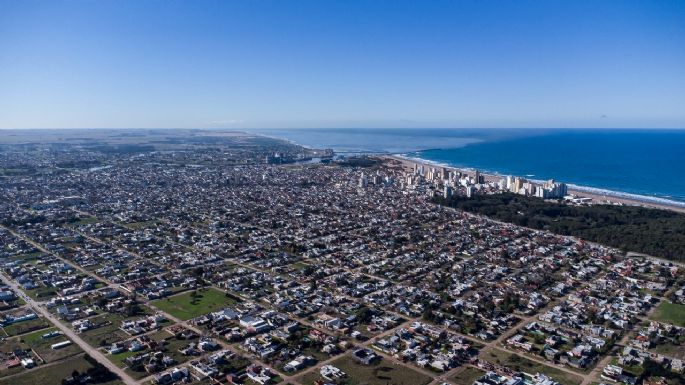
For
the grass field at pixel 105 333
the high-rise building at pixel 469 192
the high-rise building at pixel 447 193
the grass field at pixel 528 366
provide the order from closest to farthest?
the grass field at pixel 528 366 < the grass field at pixel 105 333 < the high-rise building at pixel 447 193 < the high-rise building at pixel 469 192

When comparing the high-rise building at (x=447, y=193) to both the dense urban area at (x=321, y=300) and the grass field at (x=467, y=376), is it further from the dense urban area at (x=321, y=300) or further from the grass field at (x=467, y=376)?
the grass field at (x=467, y=376)

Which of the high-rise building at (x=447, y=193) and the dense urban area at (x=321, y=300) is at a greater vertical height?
the high-rise building at (x=447, y=193)

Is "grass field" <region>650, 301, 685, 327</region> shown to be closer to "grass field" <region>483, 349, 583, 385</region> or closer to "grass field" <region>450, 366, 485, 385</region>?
"grass field" <region>483, 349, 583, 385</region>

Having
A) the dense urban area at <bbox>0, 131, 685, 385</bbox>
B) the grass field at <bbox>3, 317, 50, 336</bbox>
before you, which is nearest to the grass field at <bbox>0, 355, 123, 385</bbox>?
the dense urban area at <bbox>0, 131, 685, 385</bbox>

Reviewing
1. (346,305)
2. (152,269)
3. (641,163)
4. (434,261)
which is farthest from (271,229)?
(641,163)

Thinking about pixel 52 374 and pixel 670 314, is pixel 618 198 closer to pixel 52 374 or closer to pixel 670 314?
pixel 670 314

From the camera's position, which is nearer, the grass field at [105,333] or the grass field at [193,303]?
the grass field at [105,333]

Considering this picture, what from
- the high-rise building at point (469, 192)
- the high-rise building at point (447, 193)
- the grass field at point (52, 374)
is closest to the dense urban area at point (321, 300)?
the grass field at point (52, 374)

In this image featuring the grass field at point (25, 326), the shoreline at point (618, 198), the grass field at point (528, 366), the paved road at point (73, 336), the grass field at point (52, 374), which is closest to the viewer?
the grass field at point (52, 374)

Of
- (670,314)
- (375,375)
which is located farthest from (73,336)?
(670,314)
